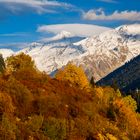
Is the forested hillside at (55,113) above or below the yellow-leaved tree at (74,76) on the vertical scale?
below

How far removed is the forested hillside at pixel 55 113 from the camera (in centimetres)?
8844

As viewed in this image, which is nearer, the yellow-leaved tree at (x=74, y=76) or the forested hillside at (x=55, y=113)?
the forested hillside at (x=55, y=113)

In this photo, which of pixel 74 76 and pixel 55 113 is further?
pixel 74 76

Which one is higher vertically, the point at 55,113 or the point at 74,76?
the point at 74,76

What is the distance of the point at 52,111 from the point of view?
334ft

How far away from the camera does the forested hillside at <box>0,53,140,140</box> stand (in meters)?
88.4

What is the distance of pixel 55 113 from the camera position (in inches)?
4006

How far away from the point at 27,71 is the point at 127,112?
30709 millimetres

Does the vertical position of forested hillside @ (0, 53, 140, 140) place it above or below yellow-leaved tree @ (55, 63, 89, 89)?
below

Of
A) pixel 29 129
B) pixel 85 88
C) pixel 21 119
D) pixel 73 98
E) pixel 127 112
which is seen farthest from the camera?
pixel 85 88

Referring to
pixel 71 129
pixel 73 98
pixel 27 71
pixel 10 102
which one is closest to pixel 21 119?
pixel 10 102

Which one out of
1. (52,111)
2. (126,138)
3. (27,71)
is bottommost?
(126,138)

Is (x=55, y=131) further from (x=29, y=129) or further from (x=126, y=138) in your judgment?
(x=126, y=138)

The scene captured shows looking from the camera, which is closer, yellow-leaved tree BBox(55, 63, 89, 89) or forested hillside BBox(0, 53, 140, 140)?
forested hillside BBox(0, 53, 140, 140)
